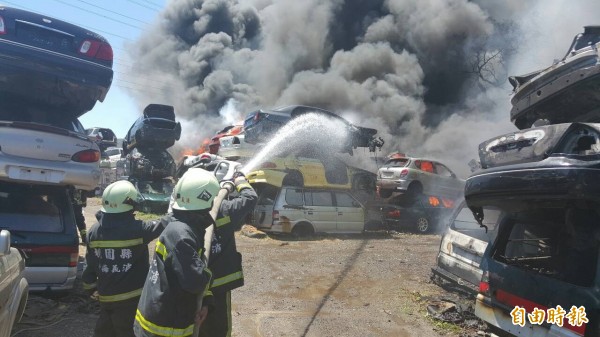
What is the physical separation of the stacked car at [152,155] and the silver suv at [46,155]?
6.56 metres

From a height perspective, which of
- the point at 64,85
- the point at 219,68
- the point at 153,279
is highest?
the point at 219,68

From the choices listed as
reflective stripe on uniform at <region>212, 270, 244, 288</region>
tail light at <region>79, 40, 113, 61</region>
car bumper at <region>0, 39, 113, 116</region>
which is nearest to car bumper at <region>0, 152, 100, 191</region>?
car bumper at <region>0, 39, 113, 116</region>

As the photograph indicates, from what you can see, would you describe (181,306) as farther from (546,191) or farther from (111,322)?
(546,191)

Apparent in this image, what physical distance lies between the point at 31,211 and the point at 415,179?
10330 mm

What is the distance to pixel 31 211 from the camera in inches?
182

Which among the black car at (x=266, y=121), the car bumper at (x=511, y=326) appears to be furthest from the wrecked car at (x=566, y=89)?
the black car at (x=266, y=121)

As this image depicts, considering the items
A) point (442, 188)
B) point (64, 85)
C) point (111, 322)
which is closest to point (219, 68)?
point (442, 188)

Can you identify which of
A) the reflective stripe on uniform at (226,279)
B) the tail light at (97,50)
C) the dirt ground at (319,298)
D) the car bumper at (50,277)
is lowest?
the dirt ground at (319,298)

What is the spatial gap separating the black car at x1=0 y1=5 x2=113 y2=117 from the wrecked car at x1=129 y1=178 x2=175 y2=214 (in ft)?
20.1

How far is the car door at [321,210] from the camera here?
10078 millimetres

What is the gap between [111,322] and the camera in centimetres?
322

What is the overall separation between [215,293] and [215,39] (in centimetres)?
3164

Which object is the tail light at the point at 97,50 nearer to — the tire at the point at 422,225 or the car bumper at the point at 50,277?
the car bumper at the point at 50,277

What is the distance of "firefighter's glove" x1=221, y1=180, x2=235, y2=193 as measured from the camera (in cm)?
329
